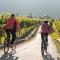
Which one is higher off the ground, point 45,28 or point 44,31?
point 45,28

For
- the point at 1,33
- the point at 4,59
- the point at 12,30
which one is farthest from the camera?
the point at 1,33

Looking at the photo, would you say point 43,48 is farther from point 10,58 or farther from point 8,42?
point 10,58

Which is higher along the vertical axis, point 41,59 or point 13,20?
point 13,20

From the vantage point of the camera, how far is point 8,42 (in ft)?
48.8

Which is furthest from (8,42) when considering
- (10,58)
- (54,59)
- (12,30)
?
(54,59)

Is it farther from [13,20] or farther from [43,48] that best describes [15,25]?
[43,48]

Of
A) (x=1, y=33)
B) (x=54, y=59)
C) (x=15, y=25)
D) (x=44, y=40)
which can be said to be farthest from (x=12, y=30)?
(x=1, y=33)

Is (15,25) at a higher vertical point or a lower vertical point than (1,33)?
higher

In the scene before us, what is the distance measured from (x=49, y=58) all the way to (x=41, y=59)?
696mm

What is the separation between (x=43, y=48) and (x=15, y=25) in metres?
2.12

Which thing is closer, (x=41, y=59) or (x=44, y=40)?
(x=41, y=59)

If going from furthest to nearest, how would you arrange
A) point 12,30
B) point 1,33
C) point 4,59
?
point 1,33 → point 12,30 → point 4,59

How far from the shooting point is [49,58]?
13.4 metres

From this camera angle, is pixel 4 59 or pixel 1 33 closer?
pixel 4 59
